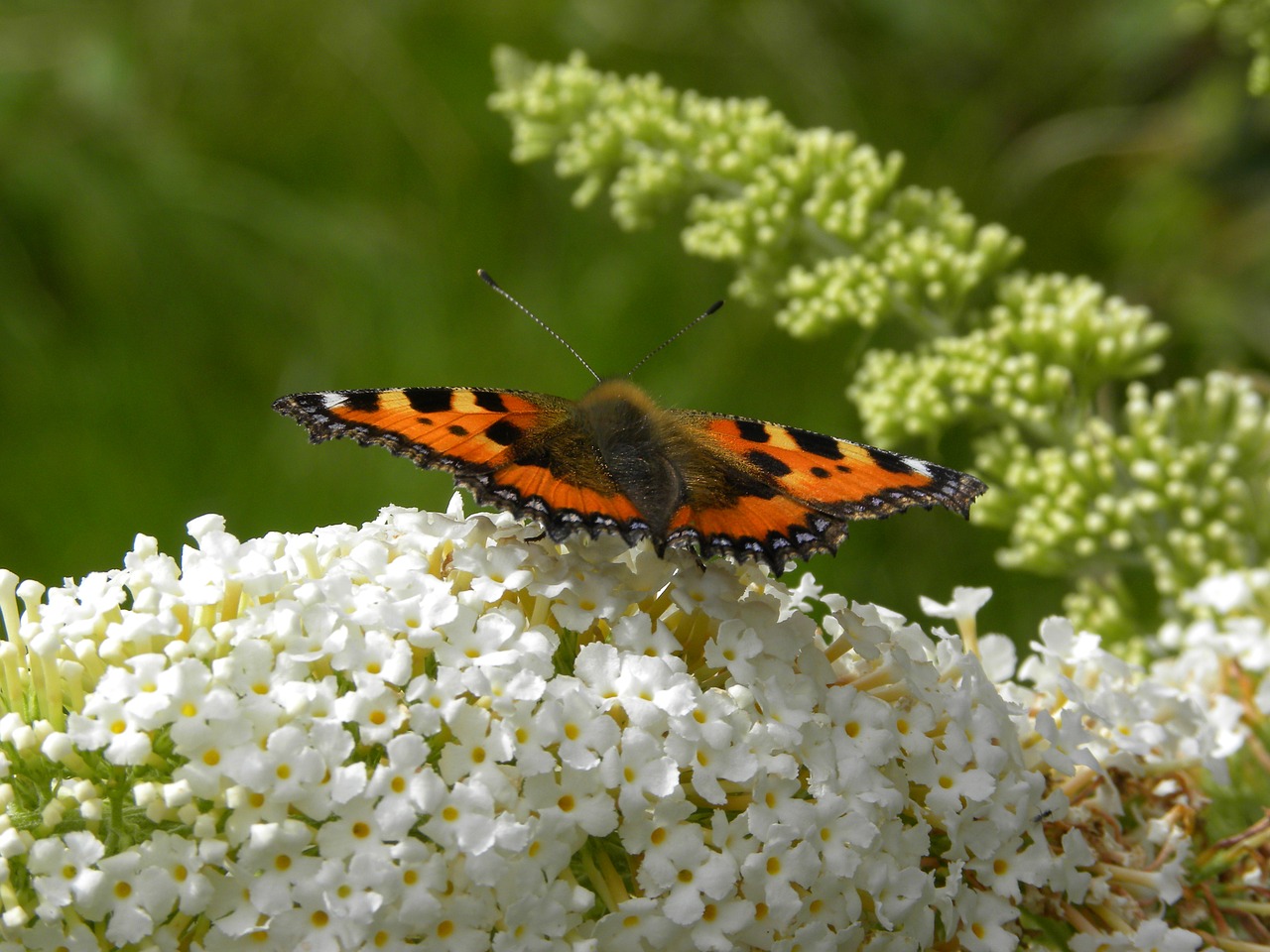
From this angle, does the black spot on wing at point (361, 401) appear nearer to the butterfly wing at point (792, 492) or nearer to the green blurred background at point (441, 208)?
the butterfly wing at point (792, 492)

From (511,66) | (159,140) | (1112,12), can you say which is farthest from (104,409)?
(1112,12)

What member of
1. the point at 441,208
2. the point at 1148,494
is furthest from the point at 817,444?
the point at 441,208

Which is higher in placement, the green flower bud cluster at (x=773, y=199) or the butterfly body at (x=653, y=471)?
the green flower bud cluster at (x=773, y=199)

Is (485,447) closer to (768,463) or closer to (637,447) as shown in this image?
(637,447)

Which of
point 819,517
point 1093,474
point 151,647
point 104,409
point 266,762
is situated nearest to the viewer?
point 266,762

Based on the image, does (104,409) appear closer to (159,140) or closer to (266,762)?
(159,140)

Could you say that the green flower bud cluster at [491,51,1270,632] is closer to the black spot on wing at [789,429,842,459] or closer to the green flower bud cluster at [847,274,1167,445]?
the green flower bud cluster at [847,274,1167,445]

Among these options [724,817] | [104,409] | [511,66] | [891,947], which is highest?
[104,409]

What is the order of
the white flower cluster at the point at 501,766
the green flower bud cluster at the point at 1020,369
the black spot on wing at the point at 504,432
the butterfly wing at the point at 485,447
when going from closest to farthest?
the white flower cluster at the point at 501,766 → the butterfly wing at the point at 485,447 → the black spot on wing at the point at 504,432 → the green flower bud cluster at the point at 1020,369

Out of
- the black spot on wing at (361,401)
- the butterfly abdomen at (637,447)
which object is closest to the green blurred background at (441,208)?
the butterfly abdomen at (637,447)
